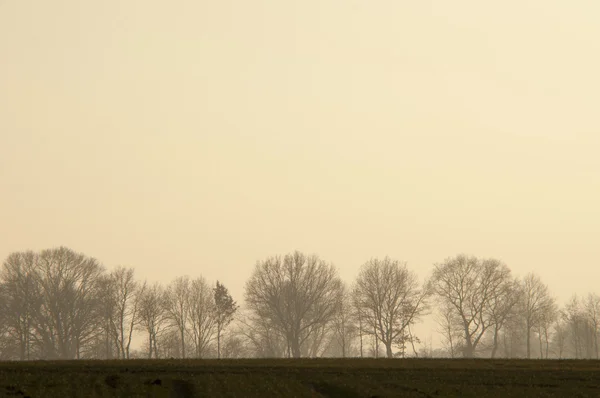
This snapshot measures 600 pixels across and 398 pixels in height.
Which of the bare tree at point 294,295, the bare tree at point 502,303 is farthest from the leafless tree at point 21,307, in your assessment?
the bare tree at point 502,303

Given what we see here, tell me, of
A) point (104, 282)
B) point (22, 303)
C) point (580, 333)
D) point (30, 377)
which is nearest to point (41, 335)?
point (22, 303)

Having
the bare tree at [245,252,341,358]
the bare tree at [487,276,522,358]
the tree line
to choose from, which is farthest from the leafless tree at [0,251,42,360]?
the bare tree at [487,276,522,358]

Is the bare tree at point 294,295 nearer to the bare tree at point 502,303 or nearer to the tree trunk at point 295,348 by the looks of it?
the tree trunk at point 295,348

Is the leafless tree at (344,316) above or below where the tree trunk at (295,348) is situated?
above

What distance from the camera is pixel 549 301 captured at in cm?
14350

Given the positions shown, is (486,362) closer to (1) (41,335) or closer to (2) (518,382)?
(2) (518,382)

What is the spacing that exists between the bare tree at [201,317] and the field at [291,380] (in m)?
65.3

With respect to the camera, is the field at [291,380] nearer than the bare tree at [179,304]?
Yes

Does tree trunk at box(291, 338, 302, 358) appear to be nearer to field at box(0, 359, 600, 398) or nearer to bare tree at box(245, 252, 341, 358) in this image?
bare tree at box(245, 252, 341, 358)

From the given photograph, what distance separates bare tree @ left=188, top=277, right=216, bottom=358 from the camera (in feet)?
429

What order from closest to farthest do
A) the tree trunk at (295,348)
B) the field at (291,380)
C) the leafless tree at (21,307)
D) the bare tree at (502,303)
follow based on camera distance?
the field at (291,380)
the leafless tree at (21,307)
the tree trunk at (295,348)
the bare tree at (502,303)

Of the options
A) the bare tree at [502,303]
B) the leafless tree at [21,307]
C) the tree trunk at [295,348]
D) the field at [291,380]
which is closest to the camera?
the field at [291,380]

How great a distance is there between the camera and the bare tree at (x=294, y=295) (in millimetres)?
122062

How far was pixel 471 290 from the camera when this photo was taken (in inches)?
5094
